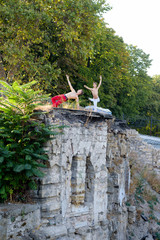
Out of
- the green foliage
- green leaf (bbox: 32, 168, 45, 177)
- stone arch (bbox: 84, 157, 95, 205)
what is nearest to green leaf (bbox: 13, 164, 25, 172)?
green leaf (bbox: 32, 168, 45, 177)

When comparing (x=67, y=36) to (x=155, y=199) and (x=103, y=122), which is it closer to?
(x=103, y=122)

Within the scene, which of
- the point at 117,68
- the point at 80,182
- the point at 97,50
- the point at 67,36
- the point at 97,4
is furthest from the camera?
the point at 117,68

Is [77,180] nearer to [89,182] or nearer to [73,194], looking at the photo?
[73,194]

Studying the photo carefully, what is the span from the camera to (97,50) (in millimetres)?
18500

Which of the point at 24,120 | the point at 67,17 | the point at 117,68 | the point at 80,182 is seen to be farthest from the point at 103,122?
the point at 117,68

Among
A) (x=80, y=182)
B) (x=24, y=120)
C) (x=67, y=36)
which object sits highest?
(x=67, y=36)

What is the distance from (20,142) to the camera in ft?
21.5

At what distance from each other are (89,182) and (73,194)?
90cm

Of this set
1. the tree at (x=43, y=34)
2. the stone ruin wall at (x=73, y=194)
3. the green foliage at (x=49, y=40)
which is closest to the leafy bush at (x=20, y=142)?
the stone ruin wall at (x=73, y=194)

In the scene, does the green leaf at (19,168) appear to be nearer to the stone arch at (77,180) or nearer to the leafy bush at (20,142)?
the leafy bush at (20,142)

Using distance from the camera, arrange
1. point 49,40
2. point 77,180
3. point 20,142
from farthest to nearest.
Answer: point 49,40 → point 77,180 → point 20,142

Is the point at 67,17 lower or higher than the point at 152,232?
higher

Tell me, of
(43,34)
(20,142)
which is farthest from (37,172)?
(43,34)

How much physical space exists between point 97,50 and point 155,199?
957cm
